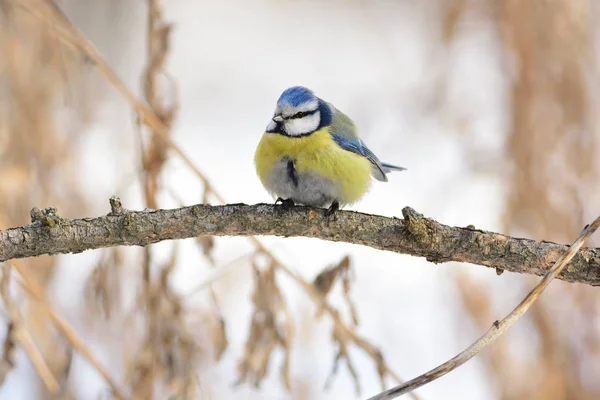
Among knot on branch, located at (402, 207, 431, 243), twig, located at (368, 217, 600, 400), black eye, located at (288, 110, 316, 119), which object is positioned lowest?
twig, located at (368, 217, 600, 400)

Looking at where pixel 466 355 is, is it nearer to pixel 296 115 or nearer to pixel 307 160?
pixel 307 160

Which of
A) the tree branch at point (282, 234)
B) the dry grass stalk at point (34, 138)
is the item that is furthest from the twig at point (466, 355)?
the dry grass stalk at point (34, 138)

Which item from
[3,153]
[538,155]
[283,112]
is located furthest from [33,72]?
[538,155]

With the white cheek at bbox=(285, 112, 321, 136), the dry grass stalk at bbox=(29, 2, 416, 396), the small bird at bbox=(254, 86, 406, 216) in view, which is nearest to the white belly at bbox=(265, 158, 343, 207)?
the small bird at bbox=(254, 86, 406, 216)

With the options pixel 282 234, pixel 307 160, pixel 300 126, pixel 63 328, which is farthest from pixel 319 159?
pixel 63 328

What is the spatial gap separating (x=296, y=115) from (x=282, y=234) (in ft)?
1.72

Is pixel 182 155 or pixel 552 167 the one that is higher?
pixel 552 167

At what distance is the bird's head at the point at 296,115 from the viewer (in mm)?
1878

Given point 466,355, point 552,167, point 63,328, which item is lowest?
point 466,355

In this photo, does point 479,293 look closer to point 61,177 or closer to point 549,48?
point 549,48

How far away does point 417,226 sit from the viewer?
4.48 ft

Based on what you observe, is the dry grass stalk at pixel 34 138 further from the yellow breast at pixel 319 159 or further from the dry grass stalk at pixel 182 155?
the yellow breast at pixel 319 159

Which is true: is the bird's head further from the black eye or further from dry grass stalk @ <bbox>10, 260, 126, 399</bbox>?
dry grass stalk @ <bbox>10, 260, 126, 399</bbox>

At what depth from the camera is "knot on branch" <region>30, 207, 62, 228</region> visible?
1256mm
